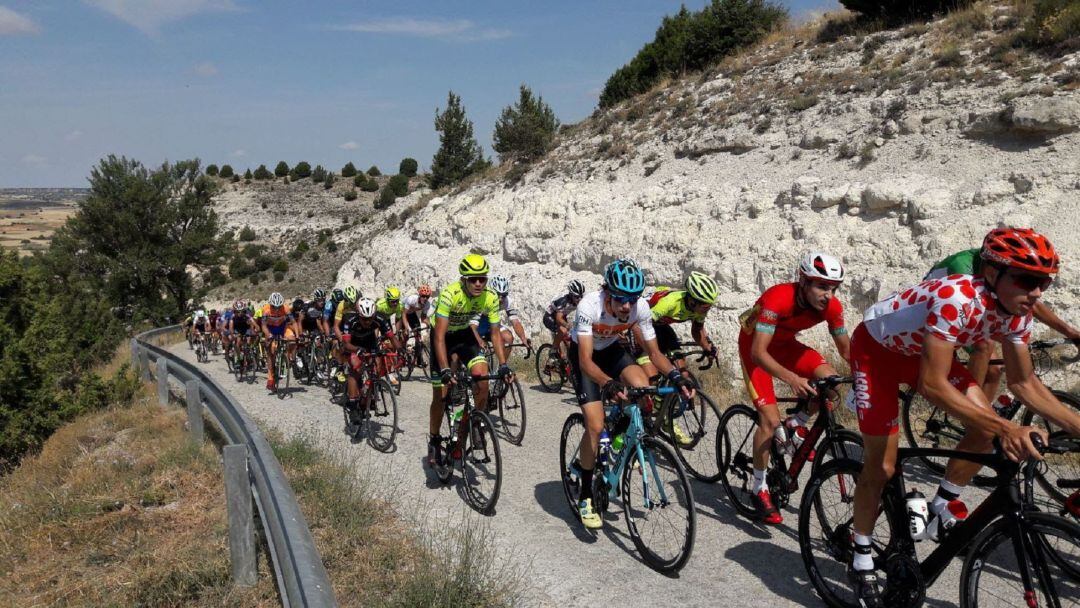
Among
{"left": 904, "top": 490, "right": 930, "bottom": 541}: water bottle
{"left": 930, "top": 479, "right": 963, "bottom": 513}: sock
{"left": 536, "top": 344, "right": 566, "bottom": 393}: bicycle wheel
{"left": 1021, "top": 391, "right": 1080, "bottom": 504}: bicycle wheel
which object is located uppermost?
Answer: {"left": 930, "top": 479, "right": 963, "bottom": 513}: sock

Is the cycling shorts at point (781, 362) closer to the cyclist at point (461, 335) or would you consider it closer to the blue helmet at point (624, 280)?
the blue helmet at point (624, 280)

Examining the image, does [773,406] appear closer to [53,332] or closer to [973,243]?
[973,243]

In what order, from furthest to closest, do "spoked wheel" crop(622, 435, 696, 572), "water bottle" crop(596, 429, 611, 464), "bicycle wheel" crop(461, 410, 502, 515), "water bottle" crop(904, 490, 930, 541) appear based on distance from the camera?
1. "bicycle wheel" crop(461, 410, 502, 515)
2. "water bottle" crop(596, 429, 611, 464)
3. "spoked wheel" crop(622, 435, 696, 572)
4. "water bottle" crop(904, 490, 930, 541)

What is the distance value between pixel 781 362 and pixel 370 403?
557cm

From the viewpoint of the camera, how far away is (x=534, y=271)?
733 inches

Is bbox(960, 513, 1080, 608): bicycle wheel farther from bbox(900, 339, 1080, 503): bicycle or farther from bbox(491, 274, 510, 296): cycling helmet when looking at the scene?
bbox(491, 274, 510, 296): cycling helmet

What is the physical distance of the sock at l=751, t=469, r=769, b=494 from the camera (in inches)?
214

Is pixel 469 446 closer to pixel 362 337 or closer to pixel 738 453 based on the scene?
pixel 738 453

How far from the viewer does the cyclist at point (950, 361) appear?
3166 mm

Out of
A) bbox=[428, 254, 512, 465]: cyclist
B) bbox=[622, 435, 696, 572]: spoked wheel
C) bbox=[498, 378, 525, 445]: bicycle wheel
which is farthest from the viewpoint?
bbox=[498, 378, 525, 445]: bicycle wheel

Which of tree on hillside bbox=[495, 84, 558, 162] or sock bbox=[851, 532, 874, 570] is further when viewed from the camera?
tree on hillside bbox=[495, 84, 558, 162]

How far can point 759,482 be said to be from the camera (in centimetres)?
546

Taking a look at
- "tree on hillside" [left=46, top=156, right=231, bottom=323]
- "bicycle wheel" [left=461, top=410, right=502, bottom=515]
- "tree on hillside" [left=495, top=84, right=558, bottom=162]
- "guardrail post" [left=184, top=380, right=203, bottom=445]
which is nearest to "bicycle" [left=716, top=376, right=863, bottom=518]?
"bicycle wheel" [left=461, top=410, right=502, bottom=515]

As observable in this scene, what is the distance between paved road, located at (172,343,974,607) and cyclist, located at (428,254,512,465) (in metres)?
0.70
